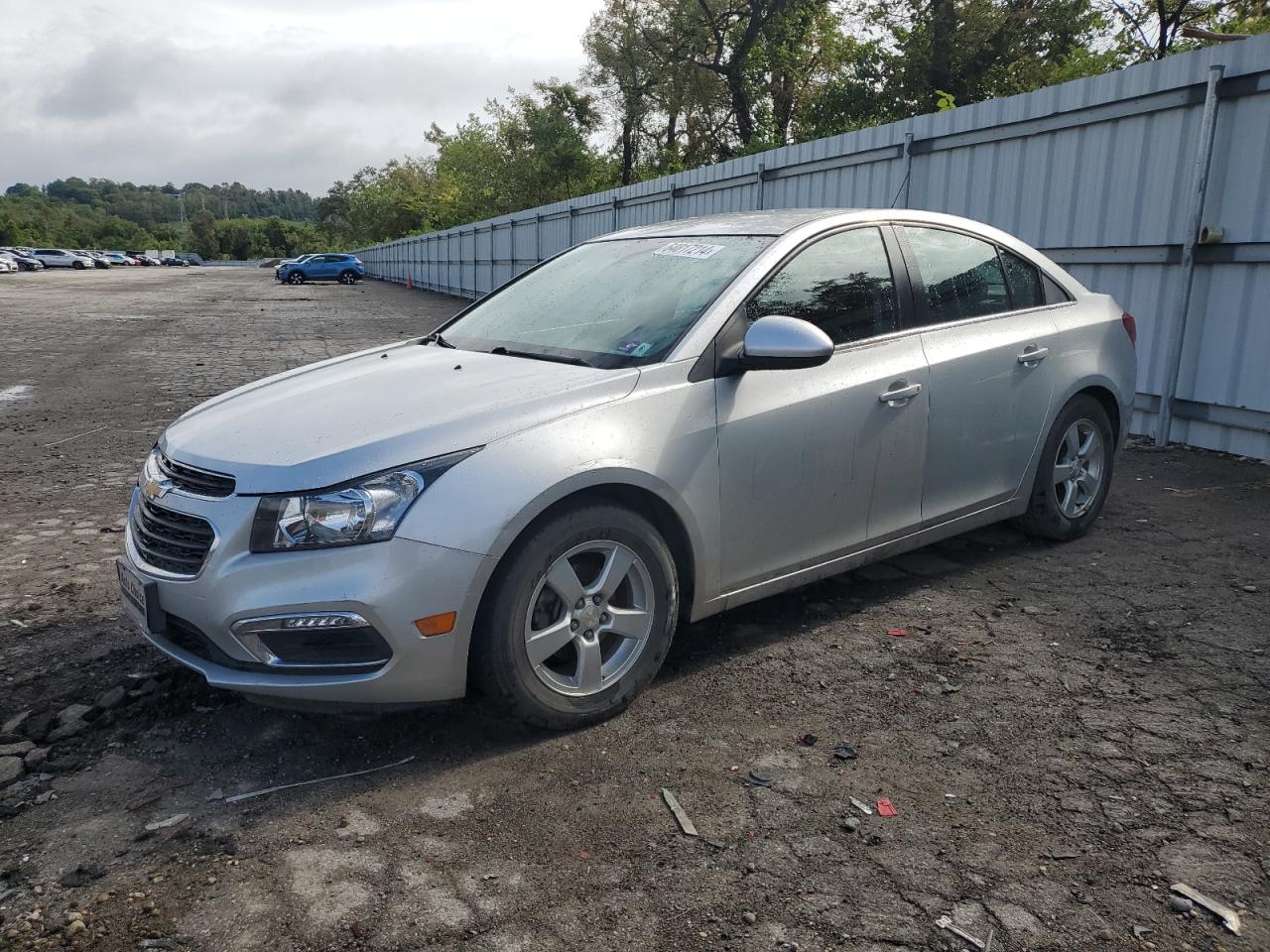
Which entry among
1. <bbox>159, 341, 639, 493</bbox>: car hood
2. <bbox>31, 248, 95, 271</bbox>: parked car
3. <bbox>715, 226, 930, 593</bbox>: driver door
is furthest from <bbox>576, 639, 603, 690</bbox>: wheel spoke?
<bbox>31, 248, 95, 271</bbox>: parked car

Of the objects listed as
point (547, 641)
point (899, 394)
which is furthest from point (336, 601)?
point (899, 394)

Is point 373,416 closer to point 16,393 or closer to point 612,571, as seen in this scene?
point 612,571

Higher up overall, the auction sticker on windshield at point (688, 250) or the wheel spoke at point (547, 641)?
the auction sticker on windshield at point (688, 250)

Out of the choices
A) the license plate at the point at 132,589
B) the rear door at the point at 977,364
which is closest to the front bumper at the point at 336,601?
the license plate at the point at 132,589

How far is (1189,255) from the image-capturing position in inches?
290

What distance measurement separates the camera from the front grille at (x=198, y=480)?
3.10 m

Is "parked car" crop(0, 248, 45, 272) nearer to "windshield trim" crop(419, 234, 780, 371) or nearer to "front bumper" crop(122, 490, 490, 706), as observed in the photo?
"windshield trim" crop(419, 234, 780, 371)

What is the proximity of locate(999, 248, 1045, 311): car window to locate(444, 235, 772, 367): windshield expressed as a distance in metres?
1.49

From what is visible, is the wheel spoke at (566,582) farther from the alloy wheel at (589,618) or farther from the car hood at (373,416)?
the car hood at (373,416)

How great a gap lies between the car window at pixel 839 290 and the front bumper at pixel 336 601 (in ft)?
5.10

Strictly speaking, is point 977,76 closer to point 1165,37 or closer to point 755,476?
point 1165,37

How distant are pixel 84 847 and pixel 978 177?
876 cm

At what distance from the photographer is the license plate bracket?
3.15 m

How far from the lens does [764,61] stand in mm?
42531
